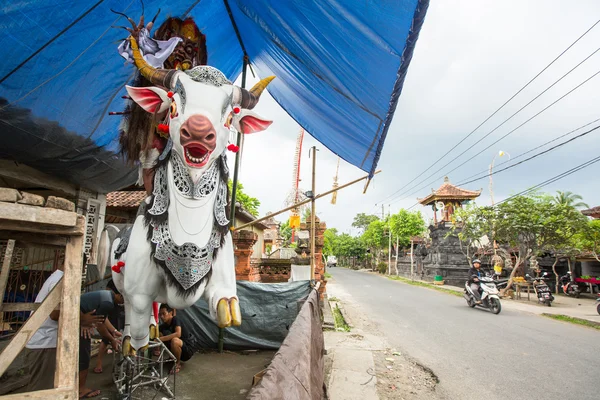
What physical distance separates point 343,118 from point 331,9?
1.56m

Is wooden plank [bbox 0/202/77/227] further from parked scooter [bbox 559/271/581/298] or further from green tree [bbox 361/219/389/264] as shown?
green tree [bbox 361/219/389/264]

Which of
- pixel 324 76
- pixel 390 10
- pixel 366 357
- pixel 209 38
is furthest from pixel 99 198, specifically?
pixel 390 10

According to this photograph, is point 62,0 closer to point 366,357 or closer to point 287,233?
point 366,357

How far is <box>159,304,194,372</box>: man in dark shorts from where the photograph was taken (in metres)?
3.55

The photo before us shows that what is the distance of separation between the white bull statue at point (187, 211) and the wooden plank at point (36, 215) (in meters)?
0.57

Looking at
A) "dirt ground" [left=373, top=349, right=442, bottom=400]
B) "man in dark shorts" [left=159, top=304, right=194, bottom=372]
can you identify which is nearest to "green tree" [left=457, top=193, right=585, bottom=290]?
"dirt ground" [left=373, top=349, right=442, bottom=400]

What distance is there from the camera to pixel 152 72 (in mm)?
1972

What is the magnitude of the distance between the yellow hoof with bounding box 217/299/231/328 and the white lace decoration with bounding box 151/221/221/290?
0.17 metres

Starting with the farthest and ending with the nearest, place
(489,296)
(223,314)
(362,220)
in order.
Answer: (362,220)
(489,296)
(223,314)

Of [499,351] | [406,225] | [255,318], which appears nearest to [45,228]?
[255,318]

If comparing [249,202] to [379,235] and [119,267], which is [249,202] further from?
[119,267]

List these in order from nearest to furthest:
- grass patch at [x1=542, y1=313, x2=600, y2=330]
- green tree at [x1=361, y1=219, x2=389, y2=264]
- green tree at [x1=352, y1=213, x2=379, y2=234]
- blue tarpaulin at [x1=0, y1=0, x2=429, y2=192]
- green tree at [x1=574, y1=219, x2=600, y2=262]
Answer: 1. blue tarpaulin at [x1=0, y1=0, x2=429, y2=192]
2. grass patch at [x1=542, y1=313, x2=600, y2=330]
3. green tree at [x1=574, y1=219, x2=600, y2=262]
4. green tree at [x1=361, y1=219, x2=389, y2=264]
5. green tree at [x1=352, y1=213, x2=379, y2=234]

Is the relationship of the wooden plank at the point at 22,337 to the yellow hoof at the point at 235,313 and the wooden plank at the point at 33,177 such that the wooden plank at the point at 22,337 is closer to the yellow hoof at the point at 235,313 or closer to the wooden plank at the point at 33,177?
the yellow hoof at the point at 235,313

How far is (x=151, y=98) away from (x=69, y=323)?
1.25m
